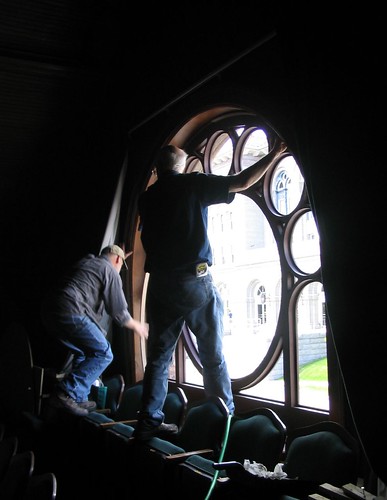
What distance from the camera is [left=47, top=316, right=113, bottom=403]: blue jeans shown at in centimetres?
374

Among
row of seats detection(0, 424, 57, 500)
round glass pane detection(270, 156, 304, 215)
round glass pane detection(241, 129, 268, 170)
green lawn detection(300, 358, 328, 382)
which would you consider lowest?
row of seats detection(0, 424, 57, 500)

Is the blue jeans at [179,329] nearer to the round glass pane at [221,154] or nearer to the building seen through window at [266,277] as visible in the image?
the building seen through window at [266,277]

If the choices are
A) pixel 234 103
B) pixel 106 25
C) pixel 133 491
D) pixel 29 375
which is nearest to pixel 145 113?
pixel 106 25

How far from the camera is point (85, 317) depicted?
379 cm

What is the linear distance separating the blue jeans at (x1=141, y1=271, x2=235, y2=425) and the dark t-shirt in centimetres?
9

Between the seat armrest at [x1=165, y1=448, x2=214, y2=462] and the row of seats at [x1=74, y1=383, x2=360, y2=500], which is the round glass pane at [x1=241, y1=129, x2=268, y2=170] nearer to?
the row of seats at [x1=74, y1=383, x2=360, y2=500]

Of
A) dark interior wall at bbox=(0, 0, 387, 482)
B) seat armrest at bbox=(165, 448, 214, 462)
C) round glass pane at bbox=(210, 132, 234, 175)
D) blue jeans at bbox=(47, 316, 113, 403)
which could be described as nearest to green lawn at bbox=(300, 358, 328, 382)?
seat armrest at bbox=(165, 448, 214, 462)

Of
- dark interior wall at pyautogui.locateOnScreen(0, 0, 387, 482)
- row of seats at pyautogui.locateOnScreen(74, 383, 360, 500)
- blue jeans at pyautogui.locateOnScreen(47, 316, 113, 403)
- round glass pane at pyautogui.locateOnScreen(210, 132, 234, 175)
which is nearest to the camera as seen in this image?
dark interior wall at pyautogui.locateOnScreen(0, 0, 387, 482)

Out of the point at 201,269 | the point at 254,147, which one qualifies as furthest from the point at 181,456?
the point at 254,147

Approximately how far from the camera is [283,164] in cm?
303

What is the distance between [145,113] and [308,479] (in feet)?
9.10

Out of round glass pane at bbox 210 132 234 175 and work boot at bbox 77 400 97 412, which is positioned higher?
round glass pane at bbox 210 132 234 175

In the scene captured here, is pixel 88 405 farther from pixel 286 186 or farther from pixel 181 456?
pixel 286 186

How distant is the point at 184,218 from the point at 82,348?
1.42 metres
